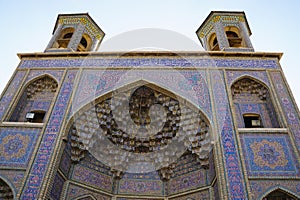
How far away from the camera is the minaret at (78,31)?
26.0ft

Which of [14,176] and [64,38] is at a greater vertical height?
[64,38]

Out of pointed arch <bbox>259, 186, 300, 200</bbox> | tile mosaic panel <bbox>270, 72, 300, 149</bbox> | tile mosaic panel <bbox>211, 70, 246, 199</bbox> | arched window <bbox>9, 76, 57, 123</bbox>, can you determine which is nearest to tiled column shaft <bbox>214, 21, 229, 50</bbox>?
tile mosaic panel <bbox>211, 70, 246, 199</bbox>

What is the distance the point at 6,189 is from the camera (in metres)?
4.38

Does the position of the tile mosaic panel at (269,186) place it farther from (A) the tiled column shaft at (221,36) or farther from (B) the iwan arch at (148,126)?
(A) the tiled column shaft at (221,36)

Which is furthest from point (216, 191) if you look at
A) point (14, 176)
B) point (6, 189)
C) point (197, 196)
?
point (6, 189)

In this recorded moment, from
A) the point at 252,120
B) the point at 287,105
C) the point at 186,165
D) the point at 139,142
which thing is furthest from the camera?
the point at 139,142

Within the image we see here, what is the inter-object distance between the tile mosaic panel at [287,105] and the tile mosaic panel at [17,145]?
460 centimetres

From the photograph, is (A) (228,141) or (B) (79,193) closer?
(A) (228,141)

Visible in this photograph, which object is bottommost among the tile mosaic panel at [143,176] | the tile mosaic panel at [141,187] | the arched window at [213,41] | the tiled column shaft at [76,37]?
the tile mosaic panel at [141,187]

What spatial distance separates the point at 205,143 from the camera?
535cm

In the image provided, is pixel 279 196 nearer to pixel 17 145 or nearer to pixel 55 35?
pixel 17 145

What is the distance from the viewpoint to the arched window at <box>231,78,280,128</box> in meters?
5.39

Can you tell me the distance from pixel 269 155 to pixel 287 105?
1280 mm

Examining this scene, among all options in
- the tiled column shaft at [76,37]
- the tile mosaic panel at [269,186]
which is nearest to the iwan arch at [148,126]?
the tile mosaic panel at [269,186]
